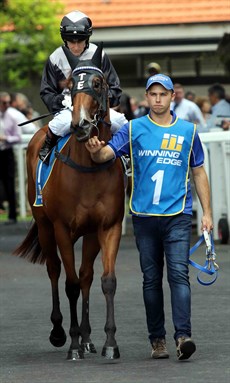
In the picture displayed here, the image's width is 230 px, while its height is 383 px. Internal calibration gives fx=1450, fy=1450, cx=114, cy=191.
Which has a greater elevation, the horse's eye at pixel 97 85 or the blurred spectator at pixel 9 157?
the horse's eye at pixel 97 85

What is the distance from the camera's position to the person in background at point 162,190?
10031 mm

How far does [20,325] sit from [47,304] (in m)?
1.41

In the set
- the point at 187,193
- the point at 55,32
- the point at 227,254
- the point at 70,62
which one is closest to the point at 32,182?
the point at 70,62

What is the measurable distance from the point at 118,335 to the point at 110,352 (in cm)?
133

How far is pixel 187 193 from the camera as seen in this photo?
10.1m

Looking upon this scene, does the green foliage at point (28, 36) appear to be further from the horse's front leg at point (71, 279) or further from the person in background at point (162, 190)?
the person in background at point (162, 190)

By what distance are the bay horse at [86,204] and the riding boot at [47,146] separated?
0.99 feet

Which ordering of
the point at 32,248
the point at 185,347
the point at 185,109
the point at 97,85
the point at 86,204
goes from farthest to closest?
the point at 185,109 → the point at 32,248 → the point at 86,204 → the point at 97,85 → the point at 185,347

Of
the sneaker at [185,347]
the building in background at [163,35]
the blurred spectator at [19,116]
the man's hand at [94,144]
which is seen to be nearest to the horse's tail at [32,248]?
the man's hand at [94,144]

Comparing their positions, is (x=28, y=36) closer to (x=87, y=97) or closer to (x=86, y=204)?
(x=86, y=204)

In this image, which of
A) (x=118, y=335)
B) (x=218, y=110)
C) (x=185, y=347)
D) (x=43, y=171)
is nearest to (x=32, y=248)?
(x=43, y=171)

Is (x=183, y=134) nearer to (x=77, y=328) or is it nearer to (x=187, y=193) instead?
(x=187, y=193)

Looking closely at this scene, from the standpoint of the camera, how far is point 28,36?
37.2 metres

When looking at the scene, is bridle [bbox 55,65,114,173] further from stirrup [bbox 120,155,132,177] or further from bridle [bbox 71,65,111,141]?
stirrup [bbox 120,155,132,177]
